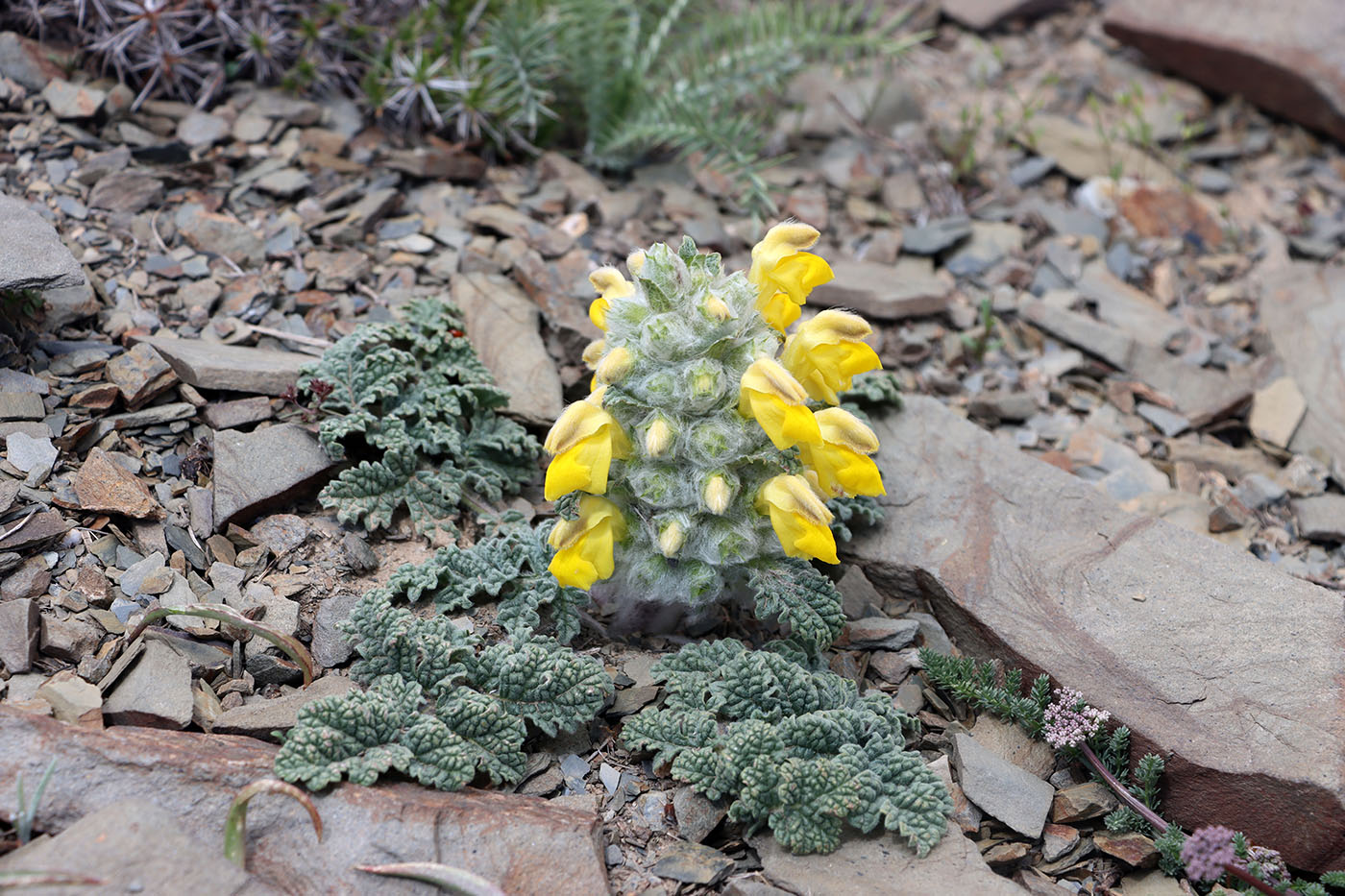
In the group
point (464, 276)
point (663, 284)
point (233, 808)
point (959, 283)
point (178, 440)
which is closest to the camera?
point (233, 808)

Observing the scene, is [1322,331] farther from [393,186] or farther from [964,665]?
[393,186]

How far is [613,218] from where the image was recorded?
448cm

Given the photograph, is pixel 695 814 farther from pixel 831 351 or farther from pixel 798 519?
pixel 831 351

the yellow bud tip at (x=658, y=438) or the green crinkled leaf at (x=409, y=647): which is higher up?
the yellow bud tip at (x=658, y=438)

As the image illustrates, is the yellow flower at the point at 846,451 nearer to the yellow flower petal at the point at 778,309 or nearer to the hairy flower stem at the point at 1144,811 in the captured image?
the yellow flower petal at the point at 778,309

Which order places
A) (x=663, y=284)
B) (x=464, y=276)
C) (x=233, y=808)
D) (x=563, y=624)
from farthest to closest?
(x=464, y=276)
(x=563, y=624)
(x=663, y=284)
(x=233, y=808)

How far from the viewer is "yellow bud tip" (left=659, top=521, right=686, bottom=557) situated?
259 cm

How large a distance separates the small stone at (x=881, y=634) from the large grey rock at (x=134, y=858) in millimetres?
1684

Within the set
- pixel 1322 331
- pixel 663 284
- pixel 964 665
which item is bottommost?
pixel 964 665

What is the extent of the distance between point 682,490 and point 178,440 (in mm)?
1601

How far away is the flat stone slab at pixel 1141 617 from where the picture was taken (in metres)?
2.53

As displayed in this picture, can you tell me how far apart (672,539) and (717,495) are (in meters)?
0.16

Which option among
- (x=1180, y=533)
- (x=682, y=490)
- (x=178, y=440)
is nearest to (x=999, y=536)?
(x=1180, y=533)

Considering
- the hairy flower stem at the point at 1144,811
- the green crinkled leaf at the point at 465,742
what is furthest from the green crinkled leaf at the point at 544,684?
the hairy flower stem at the point at 1144,811
